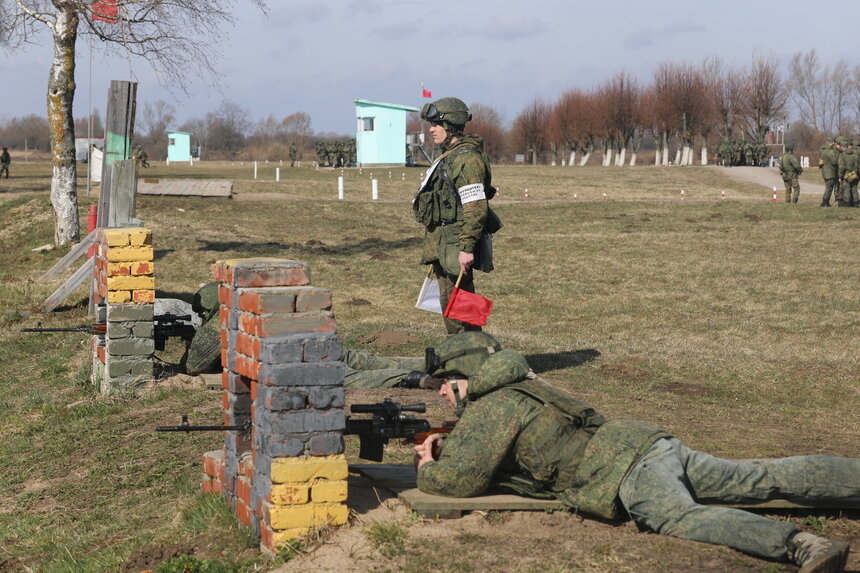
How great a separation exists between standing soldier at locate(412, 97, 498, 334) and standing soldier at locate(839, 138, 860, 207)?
19.1 m

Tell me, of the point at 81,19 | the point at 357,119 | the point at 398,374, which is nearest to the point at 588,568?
the point at 398,374

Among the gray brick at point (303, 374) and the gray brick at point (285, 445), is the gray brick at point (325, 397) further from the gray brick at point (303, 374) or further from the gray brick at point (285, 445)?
the gray brick at point (285, 445)

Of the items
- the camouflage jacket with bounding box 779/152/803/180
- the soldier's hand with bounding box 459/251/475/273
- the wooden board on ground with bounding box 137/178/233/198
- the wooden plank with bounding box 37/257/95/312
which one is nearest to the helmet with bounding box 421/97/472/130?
the soldier's hand with bounding box 459/251/475/273

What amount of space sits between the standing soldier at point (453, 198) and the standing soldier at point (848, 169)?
62.5 feet

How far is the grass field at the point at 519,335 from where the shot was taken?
19.0 ft

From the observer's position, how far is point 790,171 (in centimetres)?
2611

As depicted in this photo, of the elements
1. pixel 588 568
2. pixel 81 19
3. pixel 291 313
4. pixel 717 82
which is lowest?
pixel 588 568

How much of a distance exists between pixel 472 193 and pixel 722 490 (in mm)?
3479

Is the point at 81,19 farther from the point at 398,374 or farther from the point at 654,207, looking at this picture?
the point at 654,207

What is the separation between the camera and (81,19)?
18.6 metres

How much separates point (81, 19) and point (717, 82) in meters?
60.6

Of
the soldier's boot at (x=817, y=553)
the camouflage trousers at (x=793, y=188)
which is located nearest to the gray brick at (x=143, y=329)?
the soldier's boot at (x=817, y=553)

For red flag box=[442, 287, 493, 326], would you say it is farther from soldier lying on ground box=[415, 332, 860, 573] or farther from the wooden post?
the wooden post

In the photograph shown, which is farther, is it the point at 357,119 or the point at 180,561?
the point at 357,119
